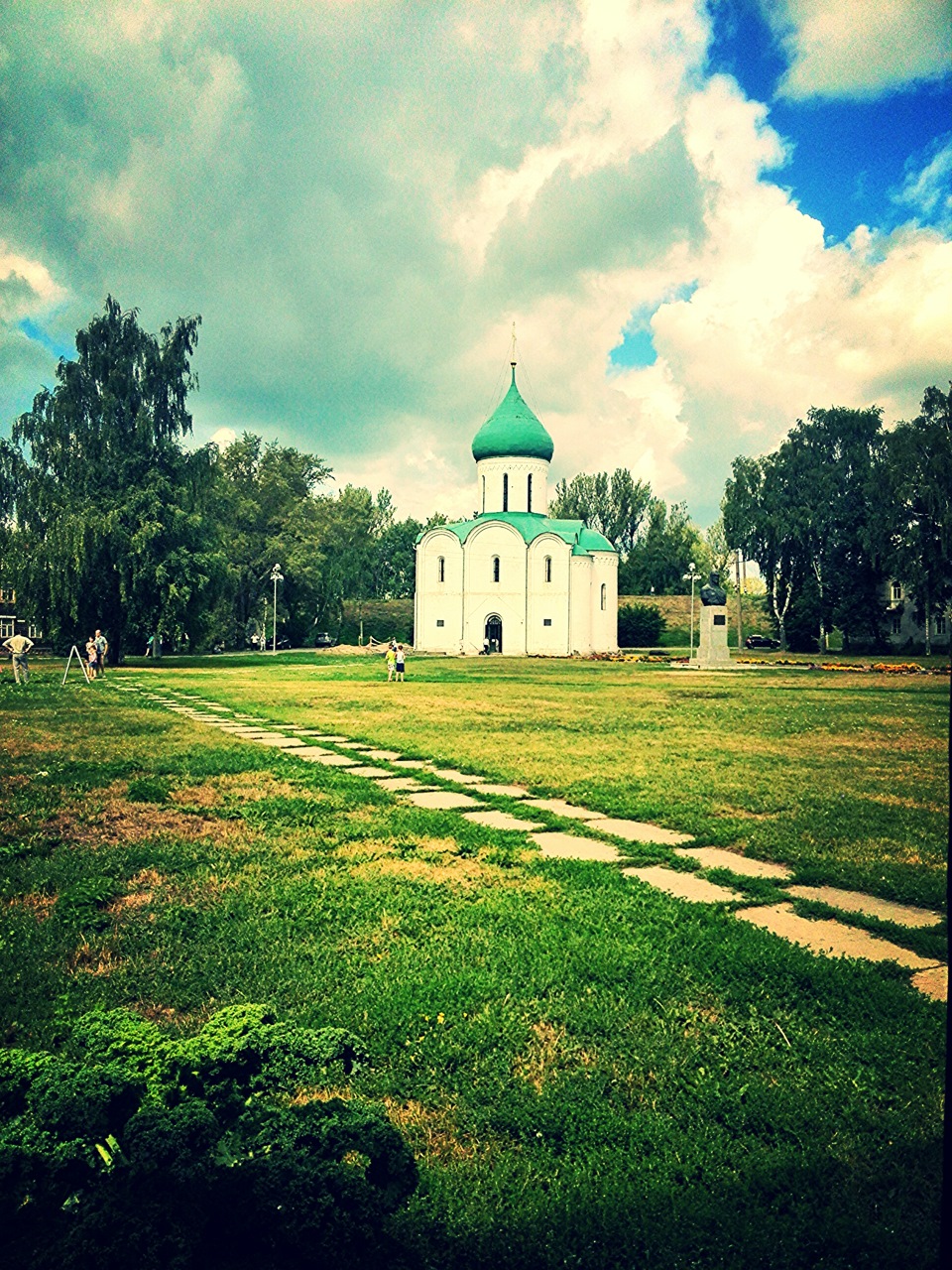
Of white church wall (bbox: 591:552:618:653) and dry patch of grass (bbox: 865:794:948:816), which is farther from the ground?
white church wall (bbox: 591:552:618:653)

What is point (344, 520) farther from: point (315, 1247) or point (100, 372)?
point (315, 1247)

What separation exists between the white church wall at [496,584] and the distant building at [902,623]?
22.3 m

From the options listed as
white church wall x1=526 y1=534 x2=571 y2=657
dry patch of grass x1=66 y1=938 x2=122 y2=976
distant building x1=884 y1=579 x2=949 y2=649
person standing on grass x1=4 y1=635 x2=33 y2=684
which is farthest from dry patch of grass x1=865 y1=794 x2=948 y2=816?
distant building x1=884 y1=579 x2=949 y2=649

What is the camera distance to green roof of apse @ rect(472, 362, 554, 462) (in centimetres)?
5462

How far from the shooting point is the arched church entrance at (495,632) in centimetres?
5438

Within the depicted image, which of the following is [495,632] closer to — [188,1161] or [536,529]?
[536,529]

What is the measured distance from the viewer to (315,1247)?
1703 millimetres

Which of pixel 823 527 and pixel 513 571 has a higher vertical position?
pixel 823 527

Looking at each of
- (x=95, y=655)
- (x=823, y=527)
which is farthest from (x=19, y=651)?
(x=823, y=527)

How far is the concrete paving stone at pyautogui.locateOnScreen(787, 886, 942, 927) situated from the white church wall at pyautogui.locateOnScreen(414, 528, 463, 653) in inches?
1947

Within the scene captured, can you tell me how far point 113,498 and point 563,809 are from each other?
1136 inches

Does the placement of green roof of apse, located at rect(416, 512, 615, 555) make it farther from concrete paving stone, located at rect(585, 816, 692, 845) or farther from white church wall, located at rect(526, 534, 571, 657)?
concrete paving stone, located at rect(585, 816, 692, 845)

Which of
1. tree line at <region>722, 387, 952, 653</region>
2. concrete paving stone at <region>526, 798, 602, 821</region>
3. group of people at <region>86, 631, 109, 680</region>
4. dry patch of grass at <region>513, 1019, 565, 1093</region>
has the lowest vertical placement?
dry patch of grass at <region>513, 1019, 565, 1093</region>

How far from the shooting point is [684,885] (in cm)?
468
